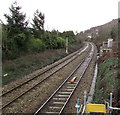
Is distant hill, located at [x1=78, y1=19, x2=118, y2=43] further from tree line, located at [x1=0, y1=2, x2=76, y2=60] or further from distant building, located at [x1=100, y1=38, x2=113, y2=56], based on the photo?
tree line, located at [x1=0, y1=2, x2=76, y2=60]

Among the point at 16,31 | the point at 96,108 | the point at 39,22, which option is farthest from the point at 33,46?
the point at 96,108

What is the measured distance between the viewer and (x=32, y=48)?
24.8m

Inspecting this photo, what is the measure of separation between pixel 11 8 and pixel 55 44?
44.2ft

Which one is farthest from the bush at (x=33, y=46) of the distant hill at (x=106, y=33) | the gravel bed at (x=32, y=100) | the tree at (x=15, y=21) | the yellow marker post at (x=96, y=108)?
the distant hill at (x=106, y=33)

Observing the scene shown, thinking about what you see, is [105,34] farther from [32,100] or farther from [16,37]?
[32,100]

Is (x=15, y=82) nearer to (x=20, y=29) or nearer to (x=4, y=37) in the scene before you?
(x=4, y=37)

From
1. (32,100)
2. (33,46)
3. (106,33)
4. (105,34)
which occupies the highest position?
(106,33)

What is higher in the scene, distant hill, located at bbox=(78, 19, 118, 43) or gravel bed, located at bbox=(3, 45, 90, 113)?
distant hill, located at bbox=(78, 19, 118, 43)

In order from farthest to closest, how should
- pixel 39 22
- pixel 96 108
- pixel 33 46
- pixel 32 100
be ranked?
pixel 39 22
pixel 33 46
pixel 32 100
pixel 96 108

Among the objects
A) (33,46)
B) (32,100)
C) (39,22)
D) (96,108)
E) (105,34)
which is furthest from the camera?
(105,34)

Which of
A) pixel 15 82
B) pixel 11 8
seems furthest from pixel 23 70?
pixel 11 8

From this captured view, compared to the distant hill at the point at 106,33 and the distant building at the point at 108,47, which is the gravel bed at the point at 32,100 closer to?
the distant building at the point at 108,47

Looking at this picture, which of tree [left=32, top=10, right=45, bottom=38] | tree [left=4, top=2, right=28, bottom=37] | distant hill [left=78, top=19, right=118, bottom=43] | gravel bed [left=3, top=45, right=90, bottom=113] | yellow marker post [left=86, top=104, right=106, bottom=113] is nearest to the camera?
yellow marker post [left=86, top=104, right=106, bottom=113]

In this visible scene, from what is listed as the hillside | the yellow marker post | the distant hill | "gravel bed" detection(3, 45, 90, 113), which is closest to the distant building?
the hillside
